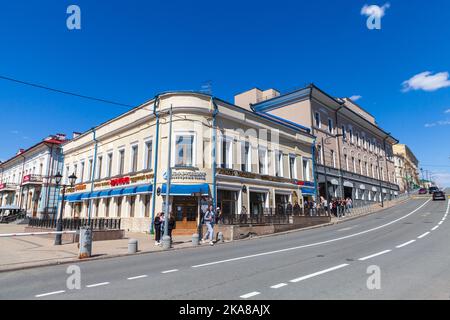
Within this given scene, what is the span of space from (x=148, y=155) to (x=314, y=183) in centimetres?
1830

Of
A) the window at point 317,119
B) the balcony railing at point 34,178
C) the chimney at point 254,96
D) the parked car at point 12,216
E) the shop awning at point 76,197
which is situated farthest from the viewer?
the balcony railing at point 34,178

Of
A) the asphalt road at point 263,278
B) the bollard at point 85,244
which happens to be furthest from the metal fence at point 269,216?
the bollard at point 85,244

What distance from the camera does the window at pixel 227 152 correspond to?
983 inches

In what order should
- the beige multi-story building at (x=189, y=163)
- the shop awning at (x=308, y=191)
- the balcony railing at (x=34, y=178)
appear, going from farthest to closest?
the balcony railing at (x=34, y=178)
the shop awning at (x=308, y=191)
the beige multi-story building at (x=189, y=163)

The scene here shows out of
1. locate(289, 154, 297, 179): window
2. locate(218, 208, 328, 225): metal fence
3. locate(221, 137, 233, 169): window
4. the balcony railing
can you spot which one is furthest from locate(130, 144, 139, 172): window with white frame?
the balcony railing

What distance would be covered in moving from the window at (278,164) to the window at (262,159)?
1580 mm

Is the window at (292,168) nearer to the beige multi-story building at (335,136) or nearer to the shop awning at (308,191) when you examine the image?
the shop awning at (308,191)

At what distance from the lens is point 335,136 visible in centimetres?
3372

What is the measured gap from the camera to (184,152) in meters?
23.1

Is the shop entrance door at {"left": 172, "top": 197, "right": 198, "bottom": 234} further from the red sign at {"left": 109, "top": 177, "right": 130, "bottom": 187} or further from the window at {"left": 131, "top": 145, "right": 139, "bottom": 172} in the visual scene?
the window at {"left": 131, "top": 145, "right": 139, "bottom": 172}

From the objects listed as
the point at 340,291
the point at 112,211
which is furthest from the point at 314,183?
the point at 340,291

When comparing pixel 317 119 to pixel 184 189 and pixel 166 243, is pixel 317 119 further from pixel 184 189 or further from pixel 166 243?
pixel 166 243
